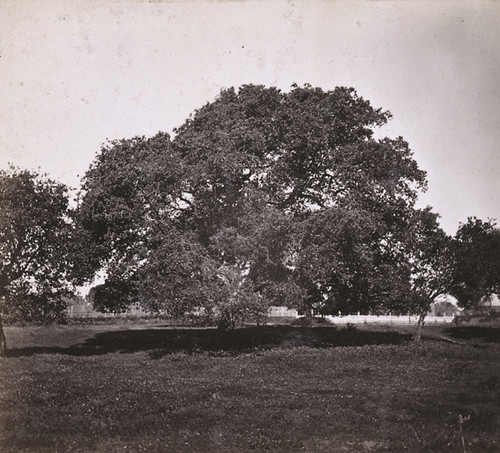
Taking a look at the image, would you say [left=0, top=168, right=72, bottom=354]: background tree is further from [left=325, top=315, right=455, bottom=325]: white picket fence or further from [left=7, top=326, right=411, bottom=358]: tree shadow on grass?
[left=325, top=315, right=455, bottom=325]: white picket fence

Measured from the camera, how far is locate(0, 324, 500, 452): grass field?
431 inches

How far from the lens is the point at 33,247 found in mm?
26188

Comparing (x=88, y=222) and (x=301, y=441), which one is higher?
(x=88, y=222)

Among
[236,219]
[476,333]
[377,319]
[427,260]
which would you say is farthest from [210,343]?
[377,319]

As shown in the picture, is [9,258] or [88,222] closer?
[9,258]

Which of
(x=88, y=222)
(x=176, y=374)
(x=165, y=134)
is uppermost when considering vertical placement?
(x=165, y=134)

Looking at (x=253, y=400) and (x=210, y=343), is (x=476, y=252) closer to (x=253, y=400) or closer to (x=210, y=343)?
(x=210, y=343)

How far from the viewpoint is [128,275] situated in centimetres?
2731

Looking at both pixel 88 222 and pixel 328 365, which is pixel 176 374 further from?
pixel 88 222

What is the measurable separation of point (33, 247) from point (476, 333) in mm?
32730

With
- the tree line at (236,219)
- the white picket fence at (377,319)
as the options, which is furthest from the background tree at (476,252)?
the white picket fence at (377,319)

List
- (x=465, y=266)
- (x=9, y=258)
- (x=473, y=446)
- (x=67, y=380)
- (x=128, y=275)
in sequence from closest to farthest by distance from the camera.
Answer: (x=473, y=446) → (x=67, y=380) → (x=9, y=258) → (x=128, y=275) → (x=465, y=266)

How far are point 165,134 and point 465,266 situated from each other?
1786cm

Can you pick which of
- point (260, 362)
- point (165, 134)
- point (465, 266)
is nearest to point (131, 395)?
point (260, 362)
